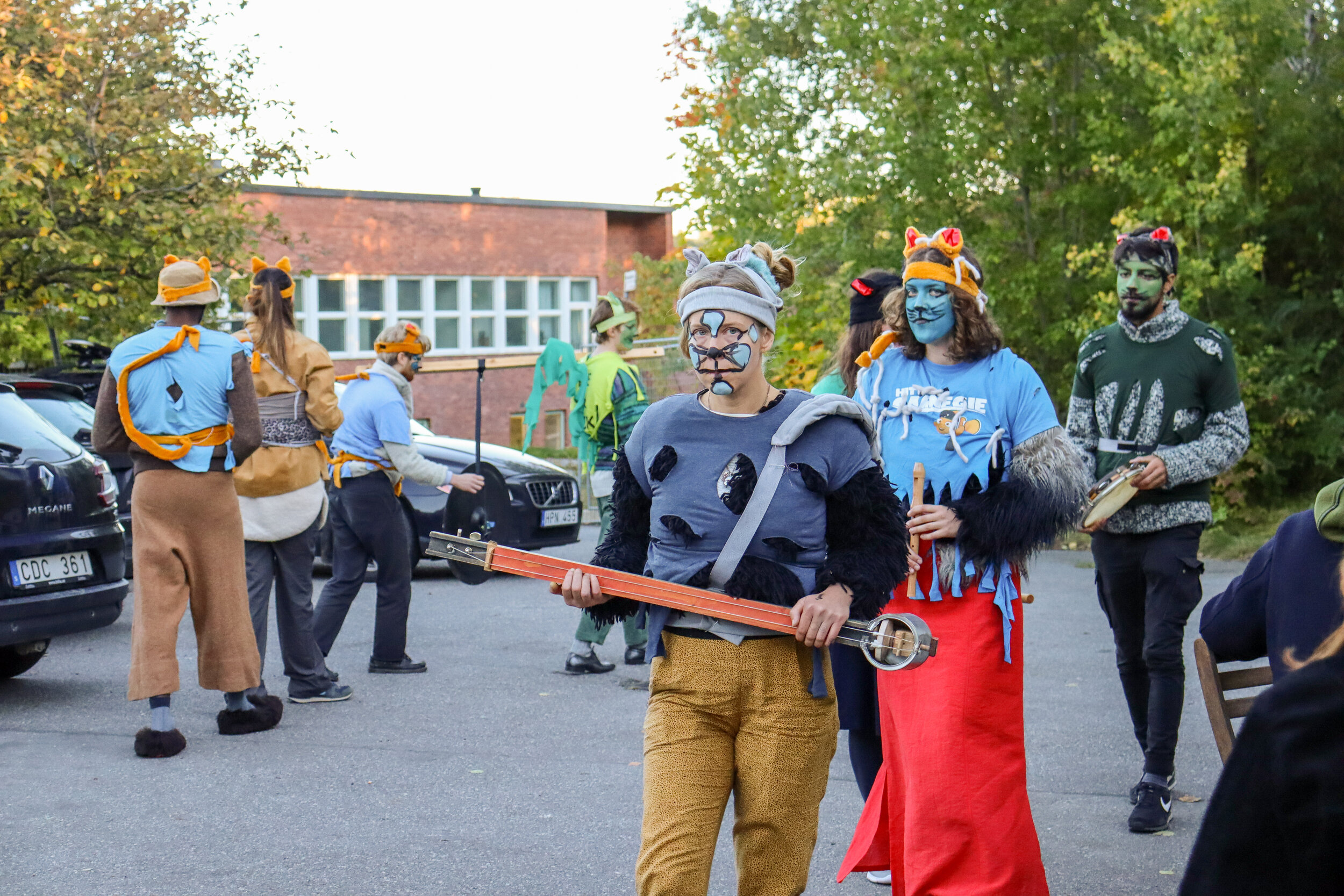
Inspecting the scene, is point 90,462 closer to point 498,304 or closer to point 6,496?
point 6,496

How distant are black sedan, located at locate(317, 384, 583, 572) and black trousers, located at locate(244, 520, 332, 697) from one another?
409 cm

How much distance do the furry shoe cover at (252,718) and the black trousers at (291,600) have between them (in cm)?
16

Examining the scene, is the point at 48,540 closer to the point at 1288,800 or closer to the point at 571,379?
the point at 571,379

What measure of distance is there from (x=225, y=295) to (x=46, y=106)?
2.97 meters

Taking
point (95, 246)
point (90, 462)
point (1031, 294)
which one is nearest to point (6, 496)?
point (90, 462)

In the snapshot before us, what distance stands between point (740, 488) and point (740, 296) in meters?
0.47

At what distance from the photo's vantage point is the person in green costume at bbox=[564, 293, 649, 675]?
794cm

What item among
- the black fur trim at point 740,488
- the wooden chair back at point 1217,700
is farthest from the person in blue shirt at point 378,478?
the wooden chair back at point 1217,700

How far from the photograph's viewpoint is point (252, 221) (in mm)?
14836

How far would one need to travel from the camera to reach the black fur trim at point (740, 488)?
336 cm

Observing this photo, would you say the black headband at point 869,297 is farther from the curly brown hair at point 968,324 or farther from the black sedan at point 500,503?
the black sedan at point 500,503

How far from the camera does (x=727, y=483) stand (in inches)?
133

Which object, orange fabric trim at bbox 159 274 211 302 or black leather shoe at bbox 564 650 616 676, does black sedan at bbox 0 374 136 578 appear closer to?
black leather shoe at bbox 564 650 616 676

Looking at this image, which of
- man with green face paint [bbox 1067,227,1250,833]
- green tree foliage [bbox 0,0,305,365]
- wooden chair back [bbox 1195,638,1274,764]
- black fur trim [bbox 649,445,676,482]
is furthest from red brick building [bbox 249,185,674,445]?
wooden chair back [bbox 1195,638,1274,764]
